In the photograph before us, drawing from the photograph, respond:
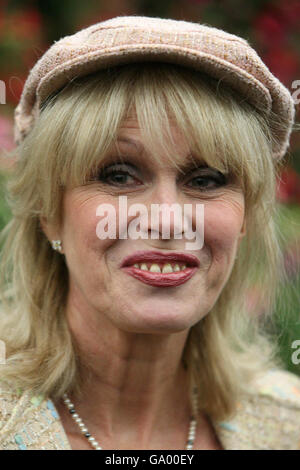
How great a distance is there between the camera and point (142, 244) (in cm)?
172

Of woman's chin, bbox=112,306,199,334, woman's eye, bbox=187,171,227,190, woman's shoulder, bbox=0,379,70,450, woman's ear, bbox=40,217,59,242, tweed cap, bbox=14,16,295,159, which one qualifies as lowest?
woman's shoulder, bbox=0,379,70,450

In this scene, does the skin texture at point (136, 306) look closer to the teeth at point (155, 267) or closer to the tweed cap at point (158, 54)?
the teeth at point (155, 267)

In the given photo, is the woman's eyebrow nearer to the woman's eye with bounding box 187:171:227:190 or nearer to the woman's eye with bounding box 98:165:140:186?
the woman's eye with bounding box 98:165:140:186

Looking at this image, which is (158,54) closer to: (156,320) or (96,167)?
(96,167)

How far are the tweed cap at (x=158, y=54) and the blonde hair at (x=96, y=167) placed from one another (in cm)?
3

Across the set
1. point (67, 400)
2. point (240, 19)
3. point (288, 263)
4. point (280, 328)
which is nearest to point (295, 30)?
point (240, 19)

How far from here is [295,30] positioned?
375cm

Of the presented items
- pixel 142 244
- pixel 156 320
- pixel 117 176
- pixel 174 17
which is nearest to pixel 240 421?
pixel 156 320

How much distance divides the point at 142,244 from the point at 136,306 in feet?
0.52

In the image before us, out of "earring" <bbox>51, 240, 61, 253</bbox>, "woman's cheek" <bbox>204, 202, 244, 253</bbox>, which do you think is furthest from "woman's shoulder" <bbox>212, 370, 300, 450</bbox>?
"earring" <bbox>51, 240, 61, 253</bbox>

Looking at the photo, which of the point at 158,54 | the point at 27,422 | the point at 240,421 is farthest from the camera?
the point at 240,421

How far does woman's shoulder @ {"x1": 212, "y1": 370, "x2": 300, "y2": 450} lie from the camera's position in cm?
216

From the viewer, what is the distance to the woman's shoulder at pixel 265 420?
7.10ft

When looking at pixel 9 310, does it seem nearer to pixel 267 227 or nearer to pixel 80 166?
pixel 80 166
